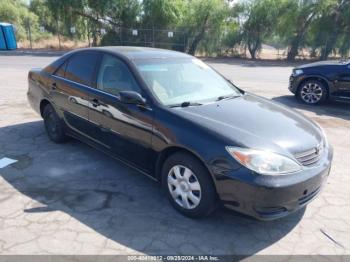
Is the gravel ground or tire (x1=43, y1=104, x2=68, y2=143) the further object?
tire (x1=43, y1=104, x2=68, y2=143)

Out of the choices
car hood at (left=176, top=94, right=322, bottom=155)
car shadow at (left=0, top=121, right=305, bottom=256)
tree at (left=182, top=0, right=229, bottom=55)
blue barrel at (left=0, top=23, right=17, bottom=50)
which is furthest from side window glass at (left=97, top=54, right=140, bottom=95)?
blue barrel at (left=0, top=23, right=17, bottom=50)

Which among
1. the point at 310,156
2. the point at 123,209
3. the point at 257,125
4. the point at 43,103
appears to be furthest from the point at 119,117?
the point at 43,103

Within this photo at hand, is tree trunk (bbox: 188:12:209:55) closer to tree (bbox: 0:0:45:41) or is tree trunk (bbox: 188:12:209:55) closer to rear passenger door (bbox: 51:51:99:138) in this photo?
tree (bbox: 0:0:45:41)

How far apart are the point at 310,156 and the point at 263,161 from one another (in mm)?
594

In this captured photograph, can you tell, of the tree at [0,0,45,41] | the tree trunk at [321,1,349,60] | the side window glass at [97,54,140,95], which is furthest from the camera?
the tree at [0,0,45,41]

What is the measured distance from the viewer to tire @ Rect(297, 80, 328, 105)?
27.5 ft

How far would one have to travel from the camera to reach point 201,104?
3684mm

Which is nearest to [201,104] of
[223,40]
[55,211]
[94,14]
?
[55,211]

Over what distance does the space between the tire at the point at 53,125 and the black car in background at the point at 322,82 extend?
6.28m

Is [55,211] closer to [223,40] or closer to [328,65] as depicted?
[328,65]

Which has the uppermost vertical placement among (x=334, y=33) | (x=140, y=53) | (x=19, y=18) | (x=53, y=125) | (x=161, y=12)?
(x=161, y=12)

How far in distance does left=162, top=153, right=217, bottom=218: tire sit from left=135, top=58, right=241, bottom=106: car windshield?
695 millimetres

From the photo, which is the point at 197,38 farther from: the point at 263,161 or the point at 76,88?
the point at 263,161

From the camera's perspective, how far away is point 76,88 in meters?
4.54
